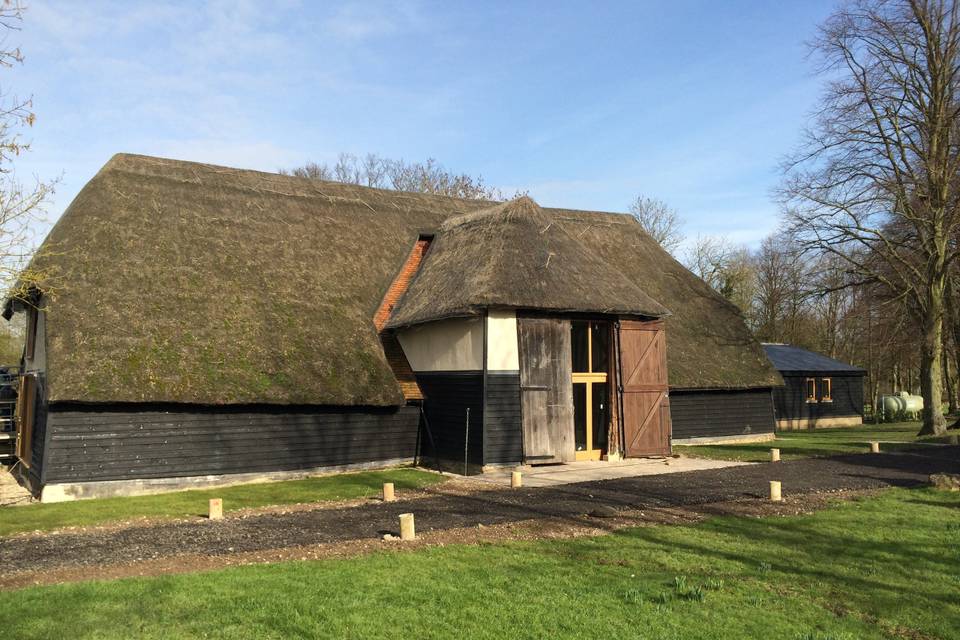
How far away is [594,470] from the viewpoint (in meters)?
17.8

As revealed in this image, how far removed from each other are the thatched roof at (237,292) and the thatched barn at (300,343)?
59 millimetres

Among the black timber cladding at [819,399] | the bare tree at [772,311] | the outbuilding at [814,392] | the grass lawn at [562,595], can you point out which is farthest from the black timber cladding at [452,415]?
the bare tree at [772,311]

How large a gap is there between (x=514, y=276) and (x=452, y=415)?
408 centimetres

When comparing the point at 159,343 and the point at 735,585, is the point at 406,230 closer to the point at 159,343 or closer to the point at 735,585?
the point at 159,343

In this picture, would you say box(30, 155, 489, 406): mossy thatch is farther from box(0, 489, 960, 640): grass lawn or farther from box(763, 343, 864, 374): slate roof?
box(763, 343, 864, 374): slate roof

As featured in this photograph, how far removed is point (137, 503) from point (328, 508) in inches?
174

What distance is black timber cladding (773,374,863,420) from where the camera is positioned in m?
37.0

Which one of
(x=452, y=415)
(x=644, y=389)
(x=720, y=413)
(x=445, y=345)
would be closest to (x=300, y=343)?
(x=445, y=345)

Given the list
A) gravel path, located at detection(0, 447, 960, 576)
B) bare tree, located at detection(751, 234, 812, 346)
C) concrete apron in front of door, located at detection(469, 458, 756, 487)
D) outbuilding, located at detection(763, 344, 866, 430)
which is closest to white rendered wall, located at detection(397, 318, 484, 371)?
concrete apron in front of door, located at detection(469, 458, 756, 487)

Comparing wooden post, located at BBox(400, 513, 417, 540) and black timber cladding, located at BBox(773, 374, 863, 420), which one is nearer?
wooden post, located at BBox(400, 513, 417, 540)

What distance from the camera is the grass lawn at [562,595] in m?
6.82

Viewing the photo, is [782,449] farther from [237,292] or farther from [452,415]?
[237,292]

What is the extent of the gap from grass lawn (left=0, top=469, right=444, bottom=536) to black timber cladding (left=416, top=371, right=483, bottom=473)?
3.17 feet

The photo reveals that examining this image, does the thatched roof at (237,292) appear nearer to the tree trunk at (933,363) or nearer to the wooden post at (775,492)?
the tree trunk at (933,363)
